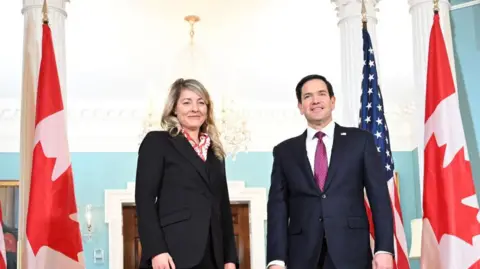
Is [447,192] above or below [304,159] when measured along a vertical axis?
below

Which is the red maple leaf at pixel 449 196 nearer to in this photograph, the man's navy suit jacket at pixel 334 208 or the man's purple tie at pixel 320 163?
the man's navy suit jacket at pixel 334 208

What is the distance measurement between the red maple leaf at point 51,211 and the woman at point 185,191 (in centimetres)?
73

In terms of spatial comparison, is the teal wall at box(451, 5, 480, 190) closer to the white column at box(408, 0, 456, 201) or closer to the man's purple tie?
the white column at box(408, 0, 456, 201)

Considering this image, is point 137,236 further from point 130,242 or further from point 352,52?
point 352,52

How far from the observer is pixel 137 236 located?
8906 millimetres

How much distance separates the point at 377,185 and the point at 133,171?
247 inches

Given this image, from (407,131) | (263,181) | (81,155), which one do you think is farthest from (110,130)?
(407,131)

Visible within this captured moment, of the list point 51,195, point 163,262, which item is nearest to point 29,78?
point 51,195

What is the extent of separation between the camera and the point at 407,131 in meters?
9.38

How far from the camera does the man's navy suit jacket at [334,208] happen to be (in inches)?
114

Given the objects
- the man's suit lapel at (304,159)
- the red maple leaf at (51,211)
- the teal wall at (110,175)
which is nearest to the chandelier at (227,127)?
the teal wall at (110,175)

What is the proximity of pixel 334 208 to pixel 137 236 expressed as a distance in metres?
6.26

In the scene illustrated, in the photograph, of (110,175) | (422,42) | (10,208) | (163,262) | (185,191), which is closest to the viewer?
(163,262)

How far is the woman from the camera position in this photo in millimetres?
2838
